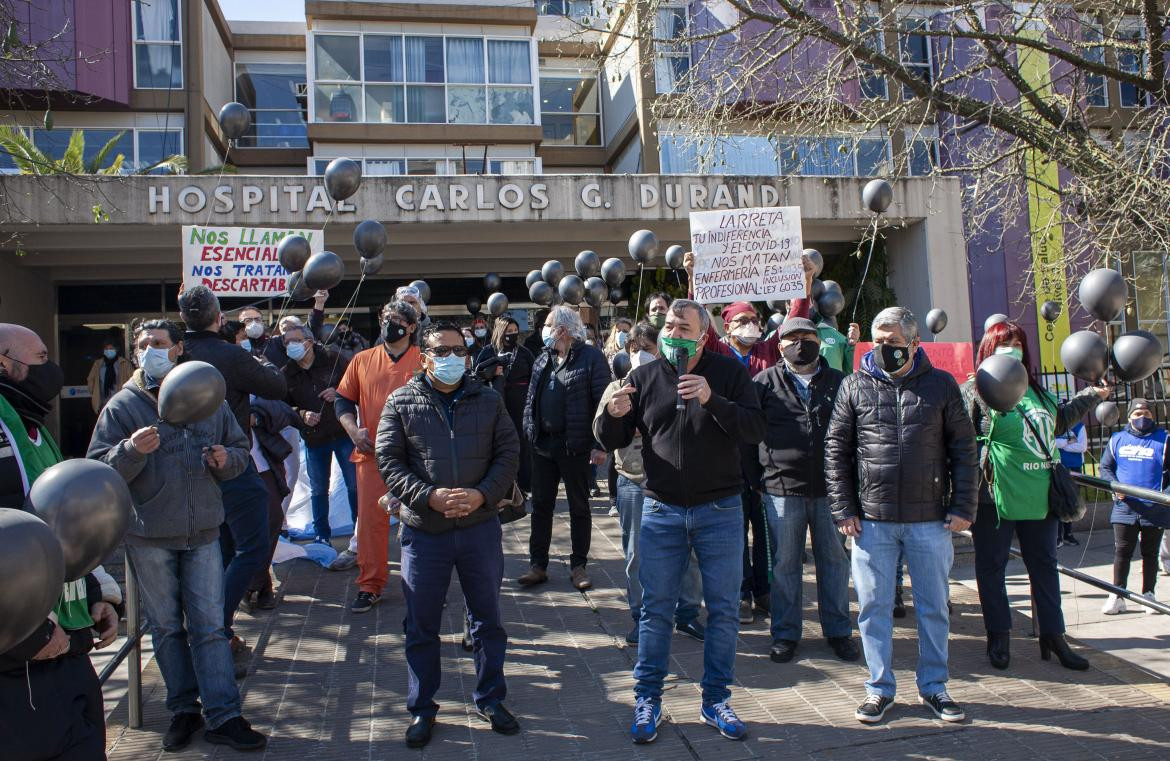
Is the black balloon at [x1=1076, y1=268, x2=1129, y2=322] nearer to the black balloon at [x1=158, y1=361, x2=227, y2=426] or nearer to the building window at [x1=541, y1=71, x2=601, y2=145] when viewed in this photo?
the black balloon at [x1=158, y1=361, x2=227, y2=426]

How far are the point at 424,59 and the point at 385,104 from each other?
147 cm

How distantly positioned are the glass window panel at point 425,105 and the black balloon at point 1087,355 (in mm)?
18502

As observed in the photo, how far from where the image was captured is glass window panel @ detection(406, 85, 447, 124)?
816 inches

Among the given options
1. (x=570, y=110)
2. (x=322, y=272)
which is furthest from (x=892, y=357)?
(x=570, y=110)

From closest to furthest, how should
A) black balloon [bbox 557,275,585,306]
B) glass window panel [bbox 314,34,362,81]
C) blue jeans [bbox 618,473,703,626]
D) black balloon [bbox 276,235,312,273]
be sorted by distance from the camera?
blue jeans [bbox 618,473,703,626]
black balloon [bbox 276,235,312,273]
black balloon [bbox 557,275,585,306]
glass window panel [bbox 314,34,362,81]

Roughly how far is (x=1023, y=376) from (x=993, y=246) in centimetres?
1737

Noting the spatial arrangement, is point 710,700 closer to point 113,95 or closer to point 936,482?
point 936,482

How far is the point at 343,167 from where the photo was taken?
7.78m

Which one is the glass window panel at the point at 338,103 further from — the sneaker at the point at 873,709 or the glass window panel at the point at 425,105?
the sneaker at the point at 873,709

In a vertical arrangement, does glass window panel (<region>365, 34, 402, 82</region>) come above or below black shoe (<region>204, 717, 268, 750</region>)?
above

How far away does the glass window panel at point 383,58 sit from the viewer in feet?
67.3

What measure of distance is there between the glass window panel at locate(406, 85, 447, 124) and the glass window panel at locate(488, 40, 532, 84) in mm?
1344

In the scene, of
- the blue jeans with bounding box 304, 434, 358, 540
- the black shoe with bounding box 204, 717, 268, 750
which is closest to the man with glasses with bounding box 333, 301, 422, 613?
the blue jeans with bounding box 304, 434, 358, 540

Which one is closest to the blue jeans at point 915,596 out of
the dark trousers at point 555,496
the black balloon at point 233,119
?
the dark trousers at point 555,496
